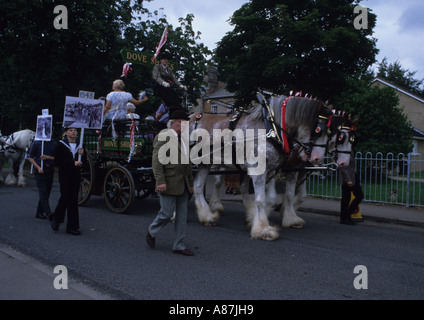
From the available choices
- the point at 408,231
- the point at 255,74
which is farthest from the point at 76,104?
the point at 255,74

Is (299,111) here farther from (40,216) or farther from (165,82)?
(40,216)

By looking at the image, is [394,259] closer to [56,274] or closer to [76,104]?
[56,274]

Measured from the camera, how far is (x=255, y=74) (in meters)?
22.0

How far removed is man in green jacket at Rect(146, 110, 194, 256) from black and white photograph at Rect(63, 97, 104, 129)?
2.41 m

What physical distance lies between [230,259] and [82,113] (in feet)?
13.1

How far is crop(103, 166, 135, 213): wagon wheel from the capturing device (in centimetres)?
804

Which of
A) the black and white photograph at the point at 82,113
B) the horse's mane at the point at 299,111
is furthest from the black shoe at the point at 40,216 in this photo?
the horse's mane at the point at 299,111

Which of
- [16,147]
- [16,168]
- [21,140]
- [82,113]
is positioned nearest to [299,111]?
[82,113]

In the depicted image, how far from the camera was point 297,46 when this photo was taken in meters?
19.9

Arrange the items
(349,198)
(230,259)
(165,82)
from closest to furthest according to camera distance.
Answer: (230,259) → (165,82) → (349,198)
